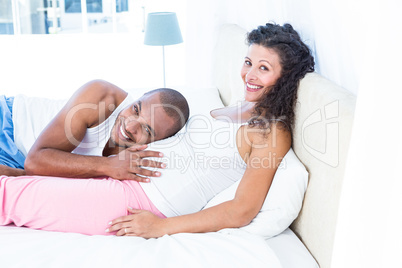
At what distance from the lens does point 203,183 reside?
145 cm

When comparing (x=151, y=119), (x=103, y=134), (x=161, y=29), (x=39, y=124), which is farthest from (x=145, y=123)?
(x=161, y=29)

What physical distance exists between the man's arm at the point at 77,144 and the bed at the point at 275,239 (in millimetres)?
309

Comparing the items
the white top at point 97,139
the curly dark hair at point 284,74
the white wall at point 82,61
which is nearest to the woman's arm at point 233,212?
the curly dark hair at point 284,74

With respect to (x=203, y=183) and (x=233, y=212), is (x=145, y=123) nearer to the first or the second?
(x=203, y=183)

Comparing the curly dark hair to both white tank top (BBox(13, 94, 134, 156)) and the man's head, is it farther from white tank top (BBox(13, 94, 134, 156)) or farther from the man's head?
white tank top (BBox(13, 94, 134, 156))

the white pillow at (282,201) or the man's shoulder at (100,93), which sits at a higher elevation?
the man's shoulder at (100,93)

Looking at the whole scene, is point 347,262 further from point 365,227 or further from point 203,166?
point 203,166

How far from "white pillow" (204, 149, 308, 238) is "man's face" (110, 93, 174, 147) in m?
0.56

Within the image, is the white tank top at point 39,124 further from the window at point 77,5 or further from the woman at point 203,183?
the window at point 77,5

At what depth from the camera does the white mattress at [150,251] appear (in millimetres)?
1070

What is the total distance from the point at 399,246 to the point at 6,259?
3.16ft

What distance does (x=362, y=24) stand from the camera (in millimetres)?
1118

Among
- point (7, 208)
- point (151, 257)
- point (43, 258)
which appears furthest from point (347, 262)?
point (7, 208)

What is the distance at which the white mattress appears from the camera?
3.51 ft
